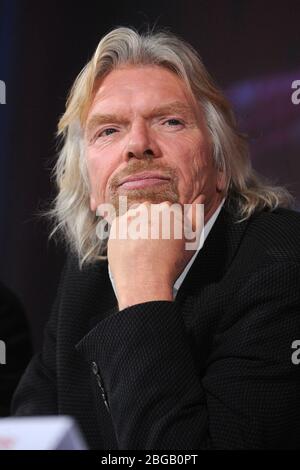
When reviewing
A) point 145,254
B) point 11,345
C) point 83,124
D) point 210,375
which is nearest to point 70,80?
point 83,124

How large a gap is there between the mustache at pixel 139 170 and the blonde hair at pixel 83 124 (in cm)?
14

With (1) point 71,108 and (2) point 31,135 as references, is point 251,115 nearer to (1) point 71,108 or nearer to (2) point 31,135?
(1) point 71,108

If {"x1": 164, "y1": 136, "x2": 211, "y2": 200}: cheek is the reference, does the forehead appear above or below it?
above

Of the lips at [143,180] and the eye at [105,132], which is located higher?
the eye at [105,132]

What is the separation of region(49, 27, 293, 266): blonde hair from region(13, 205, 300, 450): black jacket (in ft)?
0.29

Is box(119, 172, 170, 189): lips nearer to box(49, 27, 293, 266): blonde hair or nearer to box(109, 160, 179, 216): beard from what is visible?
box(109, 160, 179, 216): beard

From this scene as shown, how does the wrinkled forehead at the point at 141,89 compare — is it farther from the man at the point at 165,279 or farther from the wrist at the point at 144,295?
the wrist at the point at 144,295

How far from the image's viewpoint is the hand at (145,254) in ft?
4.00

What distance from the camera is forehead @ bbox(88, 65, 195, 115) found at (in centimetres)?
145

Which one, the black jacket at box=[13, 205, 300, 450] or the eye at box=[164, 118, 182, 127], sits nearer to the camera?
the black jacket at box=[13, 205, 300, 450]

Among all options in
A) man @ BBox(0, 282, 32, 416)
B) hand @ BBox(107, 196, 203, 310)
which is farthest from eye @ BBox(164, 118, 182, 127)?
man @ BBox(0, 282, 32, 416)

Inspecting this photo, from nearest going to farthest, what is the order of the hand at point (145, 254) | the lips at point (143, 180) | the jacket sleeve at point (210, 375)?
1. the jacket sleeve at point (210, 375)
2. the hand at point (145, 254)
3. the lips at point (143, 180)

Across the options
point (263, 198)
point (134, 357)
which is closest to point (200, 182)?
point (263, 198)

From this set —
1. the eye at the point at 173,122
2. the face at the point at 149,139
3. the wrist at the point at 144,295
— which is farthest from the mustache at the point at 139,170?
the wrist at the point at 144,295
